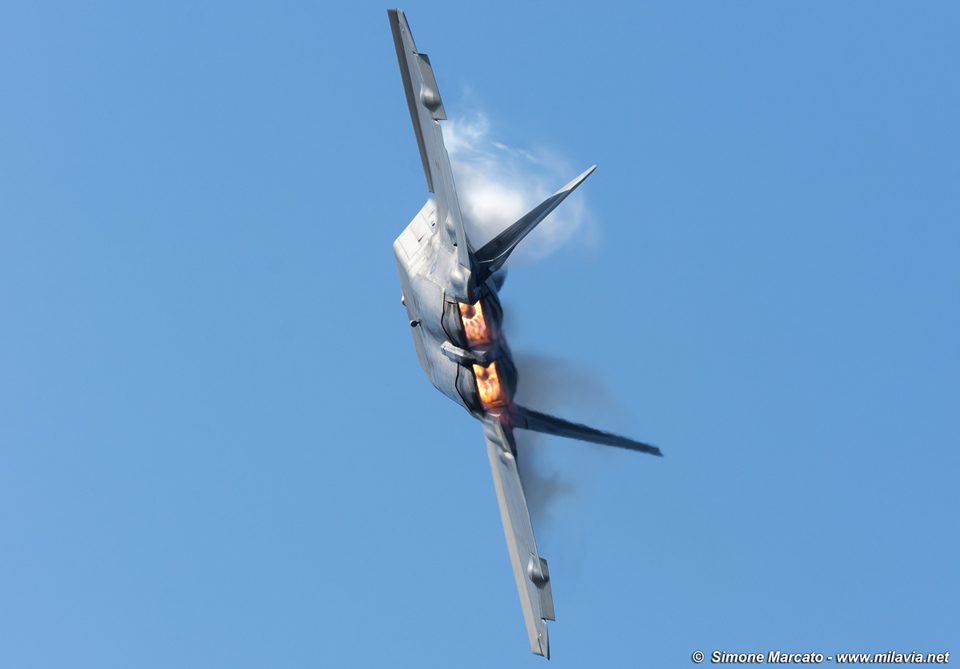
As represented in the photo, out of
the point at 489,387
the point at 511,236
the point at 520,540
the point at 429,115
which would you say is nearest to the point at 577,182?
the point at 511,236

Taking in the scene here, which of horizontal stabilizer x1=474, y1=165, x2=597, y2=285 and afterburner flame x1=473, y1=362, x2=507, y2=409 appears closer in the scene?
horizontal stabilizer x1=474, y1=165, x2=597, y2=285

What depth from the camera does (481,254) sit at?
2088 cm

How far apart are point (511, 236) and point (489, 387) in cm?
359

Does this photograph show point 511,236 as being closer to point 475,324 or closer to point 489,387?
point 475,324

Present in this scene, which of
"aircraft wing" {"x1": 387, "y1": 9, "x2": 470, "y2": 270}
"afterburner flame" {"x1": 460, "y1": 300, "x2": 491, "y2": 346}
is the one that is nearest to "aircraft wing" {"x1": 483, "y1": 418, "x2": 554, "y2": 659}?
"afterburner flame" {"x1": 460, "y1": 300, "x2": 491, "y2": 346}

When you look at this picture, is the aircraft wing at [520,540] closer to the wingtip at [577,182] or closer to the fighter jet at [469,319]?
Answer: the fighter jet at [469,319]

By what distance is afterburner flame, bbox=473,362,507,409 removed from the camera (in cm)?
2234

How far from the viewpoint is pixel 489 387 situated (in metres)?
22.5

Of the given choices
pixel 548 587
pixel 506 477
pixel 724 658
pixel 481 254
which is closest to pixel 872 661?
pixel 724 658

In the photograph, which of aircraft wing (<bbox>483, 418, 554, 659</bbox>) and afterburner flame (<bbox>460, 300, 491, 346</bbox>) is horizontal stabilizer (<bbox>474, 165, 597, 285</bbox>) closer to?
afterburner flame (<bbox>460, 300, 491, 346</bbox>)

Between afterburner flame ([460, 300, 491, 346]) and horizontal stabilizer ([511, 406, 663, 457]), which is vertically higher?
afterburner flame ([460, 300, 491, 346])

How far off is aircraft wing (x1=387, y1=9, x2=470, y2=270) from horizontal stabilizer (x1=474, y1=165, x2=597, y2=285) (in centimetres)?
47

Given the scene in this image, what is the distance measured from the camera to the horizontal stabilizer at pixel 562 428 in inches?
898

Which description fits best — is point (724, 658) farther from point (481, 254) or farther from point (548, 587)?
point (481, 254)
